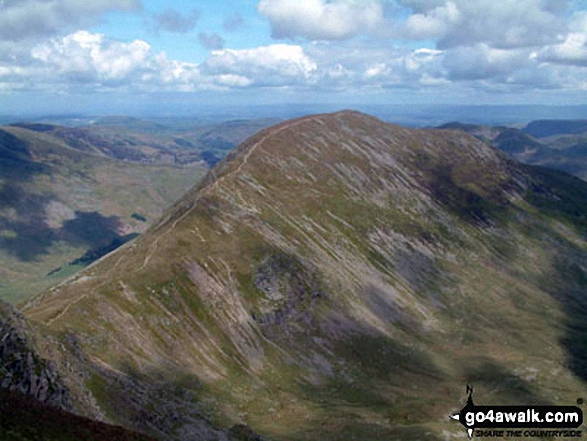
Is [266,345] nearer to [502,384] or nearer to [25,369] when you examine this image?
[502,384]

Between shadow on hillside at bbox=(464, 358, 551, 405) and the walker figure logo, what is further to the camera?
shadow on hillside at bbox=(464, 358, 551, 405)

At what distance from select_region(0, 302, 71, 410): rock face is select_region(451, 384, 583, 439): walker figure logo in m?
75.3

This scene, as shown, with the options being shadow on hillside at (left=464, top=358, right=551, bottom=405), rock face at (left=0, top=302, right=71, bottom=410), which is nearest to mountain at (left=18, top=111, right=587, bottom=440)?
shadow on hillside at (left=464, top=358, right=551, bottom=405)

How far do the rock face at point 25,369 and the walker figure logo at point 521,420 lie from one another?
75.3m

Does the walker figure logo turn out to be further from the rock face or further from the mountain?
the rock face

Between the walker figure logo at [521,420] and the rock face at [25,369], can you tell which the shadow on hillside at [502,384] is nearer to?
the walker figure logo at [521,420]

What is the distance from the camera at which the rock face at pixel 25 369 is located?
74.5m

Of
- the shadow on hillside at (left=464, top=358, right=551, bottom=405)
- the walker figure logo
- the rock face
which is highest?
the rock face

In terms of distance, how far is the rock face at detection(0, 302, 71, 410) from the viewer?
244 ft

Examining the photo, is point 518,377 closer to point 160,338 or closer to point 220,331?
point 220,331

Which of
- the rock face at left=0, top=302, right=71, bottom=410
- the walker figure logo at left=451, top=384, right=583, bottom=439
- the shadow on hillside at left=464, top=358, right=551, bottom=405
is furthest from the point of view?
the shadow on hillside at left=464, top=358, right=551, bottom=405

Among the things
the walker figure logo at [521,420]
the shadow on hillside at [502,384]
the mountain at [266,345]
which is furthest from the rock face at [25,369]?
the shadow on hillside at [502,384]

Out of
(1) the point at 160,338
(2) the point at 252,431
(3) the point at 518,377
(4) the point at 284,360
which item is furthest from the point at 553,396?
(1) the point at 160,338

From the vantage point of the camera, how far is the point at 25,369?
7788cm
